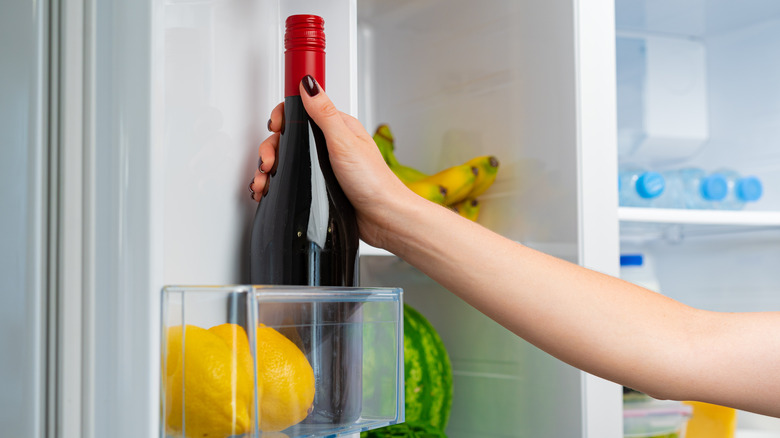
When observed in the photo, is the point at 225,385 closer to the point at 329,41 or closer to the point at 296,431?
the point at 296,431

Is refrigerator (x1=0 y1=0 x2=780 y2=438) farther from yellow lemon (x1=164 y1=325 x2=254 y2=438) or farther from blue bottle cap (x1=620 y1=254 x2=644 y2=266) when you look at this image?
blue bottle cap (x1=620 y1=254 x2=644 y2=266)

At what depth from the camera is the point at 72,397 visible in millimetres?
396

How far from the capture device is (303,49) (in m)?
0.56

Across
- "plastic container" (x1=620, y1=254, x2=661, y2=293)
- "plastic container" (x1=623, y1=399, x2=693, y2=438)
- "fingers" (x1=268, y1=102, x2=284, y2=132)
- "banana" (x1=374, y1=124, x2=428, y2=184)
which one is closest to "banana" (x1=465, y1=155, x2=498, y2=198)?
"banana" (x1=374, y1=124, x2=428, y2=184)

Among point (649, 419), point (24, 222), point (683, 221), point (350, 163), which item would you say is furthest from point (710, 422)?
point (24, 222)

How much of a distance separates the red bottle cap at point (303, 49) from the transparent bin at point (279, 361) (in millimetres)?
193

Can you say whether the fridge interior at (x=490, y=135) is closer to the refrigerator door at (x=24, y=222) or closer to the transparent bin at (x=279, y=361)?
the transparent bin at (x=279, y=361)

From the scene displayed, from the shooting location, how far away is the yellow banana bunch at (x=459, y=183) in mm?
1089

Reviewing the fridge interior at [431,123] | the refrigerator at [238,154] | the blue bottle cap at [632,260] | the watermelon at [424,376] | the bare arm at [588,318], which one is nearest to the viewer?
the refrigerator at [238,154]

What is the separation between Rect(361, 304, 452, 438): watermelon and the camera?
1.04 m

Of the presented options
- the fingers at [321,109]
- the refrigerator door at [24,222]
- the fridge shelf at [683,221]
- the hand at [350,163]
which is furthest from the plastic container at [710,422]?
the refrigerator door at [24,222]

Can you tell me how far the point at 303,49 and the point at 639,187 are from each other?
3.00 feet

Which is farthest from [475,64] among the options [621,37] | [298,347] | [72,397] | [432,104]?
[72,397]

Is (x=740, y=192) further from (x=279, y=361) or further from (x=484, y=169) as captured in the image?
(x=279, y=361)
